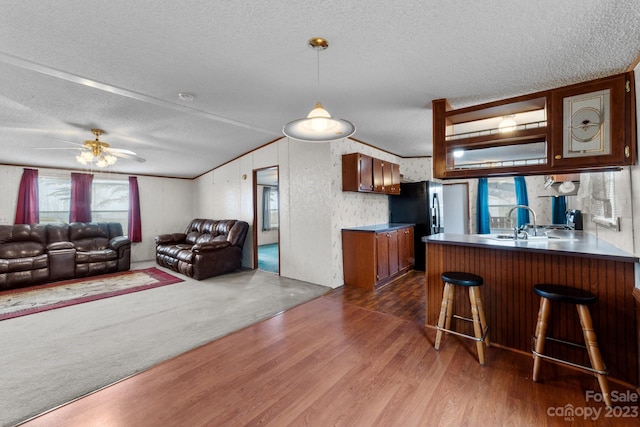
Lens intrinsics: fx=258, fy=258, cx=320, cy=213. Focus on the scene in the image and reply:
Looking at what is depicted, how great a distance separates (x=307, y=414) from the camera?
5.20 ft

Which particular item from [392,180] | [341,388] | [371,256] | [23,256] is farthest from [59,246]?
[392,180]

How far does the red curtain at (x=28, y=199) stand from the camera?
503cm

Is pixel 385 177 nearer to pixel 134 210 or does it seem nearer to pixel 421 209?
pixel 421 209

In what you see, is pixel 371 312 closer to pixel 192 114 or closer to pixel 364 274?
pixel 364 274

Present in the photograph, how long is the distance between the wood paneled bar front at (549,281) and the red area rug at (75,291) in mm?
4403

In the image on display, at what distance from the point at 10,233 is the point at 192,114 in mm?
4162

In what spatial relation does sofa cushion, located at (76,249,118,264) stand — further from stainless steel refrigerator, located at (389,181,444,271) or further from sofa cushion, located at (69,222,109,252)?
stainless steel refrigerator, located at (389,181,444,271)

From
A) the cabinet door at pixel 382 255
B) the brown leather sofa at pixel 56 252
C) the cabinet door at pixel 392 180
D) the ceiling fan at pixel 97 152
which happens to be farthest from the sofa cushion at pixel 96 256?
the cabinet door at pixel 392 180

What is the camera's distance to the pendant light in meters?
1.79

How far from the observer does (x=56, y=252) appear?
460 cm

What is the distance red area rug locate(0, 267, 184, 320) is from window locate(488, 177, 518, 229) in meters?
6.82

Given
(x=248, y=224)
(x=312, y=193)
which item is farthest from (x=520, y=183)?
(x=248, y=224)

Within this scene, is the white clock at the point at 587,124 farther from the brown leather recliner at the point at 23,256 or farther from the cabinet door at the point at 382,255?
the brown leather recliner at the point at 23,256

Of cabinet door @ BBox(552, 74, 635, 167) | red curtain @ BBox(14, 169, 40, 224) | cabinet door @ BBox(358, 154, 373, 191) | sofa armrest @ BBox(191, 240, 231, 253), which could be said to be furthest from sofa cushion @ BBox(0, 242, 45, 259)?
cabinet door @ BBox(552, 74, 635, 167)
